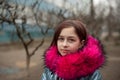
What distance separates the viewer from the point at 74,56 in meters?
2.66

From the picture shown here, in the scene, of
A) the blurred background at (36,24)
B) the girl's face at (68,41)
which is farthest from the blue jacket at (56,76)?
the blurred background at (36,24)

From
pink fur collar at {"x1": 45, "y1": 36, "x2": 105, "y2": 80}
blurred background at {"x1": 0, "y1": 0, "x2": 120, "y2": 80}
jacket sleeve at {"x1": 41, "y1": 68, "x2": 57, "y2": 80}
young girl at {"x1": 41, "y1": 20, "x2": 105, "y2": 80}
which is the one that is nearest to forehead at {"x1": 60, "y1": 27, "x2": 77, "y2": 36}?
young girl at {"x1": 41, "y1": 20, "x2": 105, "y2": 80}

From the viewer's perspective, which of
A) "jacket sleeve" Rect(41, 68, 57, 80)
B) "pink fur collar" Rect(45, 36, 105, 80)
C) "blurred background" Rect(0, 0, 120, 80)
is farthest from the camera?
"blurred background" Rect(0, 0, 120, 80)

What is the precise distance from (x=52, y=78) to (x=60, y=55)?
0.20m

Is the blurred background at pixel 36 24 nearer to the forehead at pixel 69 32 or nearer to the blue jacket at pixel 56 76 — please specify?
the blue jacket at pixel 56 76

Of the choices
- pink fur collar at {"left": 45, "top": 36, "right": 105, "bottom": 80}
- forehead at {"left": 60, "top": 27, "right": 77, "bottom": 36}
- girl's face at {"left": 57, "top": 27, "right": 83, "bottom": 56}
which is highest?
forehead at {"left": 60, "top": 27, "right": 77, "bottom": 36}

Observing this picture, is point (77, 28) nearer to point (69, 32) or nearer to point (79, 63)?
point (69, 32)

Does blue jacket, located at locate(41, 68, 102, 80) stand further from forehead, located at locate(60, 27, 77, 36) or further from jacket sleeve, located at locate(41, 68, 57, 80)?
forehead, located at locate(60, 27, 77, 36)

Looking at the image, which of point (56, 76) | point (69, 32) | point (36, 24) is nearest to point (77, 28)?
point (69, 32)

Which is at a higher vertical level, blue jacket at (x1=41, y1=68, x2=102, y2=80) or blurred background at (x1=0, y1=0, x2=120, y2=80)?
blue jacket at (x1=41, y1=68, x2=102, y2=80)

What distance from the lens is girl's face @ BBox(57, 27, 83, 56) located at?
8.87ft

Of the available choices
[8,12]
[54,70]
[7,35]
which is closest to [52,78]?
[54,70]

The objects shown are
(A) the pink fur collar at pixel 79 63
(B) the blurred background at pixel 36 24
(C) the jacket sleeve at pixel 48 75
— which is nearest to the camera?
(A) the pink fur collar at pixel 79 63

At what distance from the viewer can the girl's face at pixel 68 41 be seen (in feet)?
8.87
